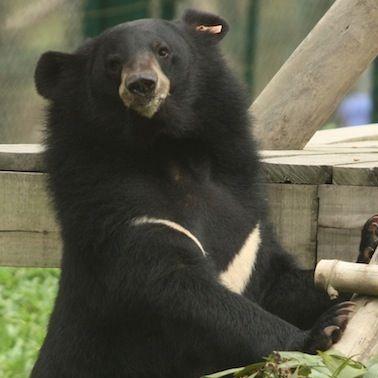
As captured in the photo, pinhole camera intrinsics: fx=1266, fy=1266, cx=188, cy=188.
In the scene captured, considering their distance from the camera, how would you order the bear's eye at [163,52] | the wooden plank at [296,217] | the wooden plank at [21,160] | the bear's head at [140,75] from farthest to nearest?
the wooden plank at [21,160], the wooden plank at [296,217], the bear's eye at [163,52], the bear's head at [140,75]

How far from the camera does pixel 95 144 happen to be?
471 centimetres

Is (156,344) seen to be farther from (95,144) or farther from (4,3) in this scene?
(4,3)

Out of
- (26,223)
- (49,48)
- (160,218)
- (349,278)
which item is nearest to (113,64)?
(160,218)

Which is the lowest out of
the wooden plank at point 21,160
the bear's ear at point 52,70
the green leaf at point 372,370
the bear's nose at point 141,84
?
the wooden plank at point 21,160

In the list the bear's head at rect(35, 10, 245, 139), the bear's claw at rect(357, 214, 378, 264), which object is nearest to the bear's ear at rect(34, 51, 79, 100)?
the bear's head at rect(35, 10, 245, 139)

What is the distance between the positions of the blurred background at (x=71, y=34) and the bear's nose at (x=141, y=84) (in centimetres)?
446

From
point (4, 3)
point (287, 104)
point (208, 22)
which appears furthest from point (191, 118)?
point (4, 3)

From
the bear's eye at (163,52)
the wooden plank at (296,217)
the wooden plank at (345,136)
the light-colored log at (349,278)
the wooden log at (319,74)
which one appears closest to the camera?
the light-colored log at (349,278)

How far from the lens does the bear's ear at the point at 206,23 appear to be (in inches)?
199

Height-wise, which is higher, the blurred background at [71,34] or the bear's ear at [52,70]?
the bear's ear at [52,70]

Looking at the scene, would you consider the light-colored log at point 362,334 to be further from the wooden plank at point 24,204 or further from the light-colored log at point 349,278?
the wooden plank at point 24,204

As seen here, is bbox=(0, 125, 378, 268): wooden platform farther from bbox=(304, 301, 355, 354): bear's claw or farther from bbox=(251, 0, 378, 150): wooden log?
bbox=(304, 301, 355, 354): bear's claw

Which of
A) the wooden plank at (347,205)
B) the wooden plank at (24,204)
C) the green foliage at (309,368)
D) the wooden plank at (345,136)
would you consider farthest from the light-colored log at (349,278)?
the wooden plank at (345,136)

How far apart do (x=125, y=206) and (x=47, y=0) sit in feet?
17.7
